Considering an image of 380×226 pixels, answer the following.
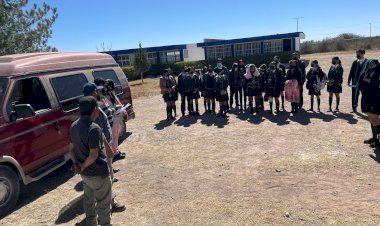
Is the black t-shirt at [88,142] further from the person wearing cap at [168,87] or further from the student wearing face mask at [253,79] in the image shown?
the student wearing face mask at [253,79]

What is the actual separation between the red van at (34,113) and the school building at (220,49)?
33.9 meters

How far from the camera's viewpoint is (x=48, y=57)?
7102 mm

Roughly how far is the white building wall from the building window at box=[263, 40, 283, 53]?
28.7ft

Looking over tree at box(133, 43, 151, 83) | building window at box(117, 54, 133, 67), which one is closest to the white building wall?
building window at box(117, 54, 133, 67)

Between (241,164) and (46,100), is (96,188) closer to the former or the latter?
(46,100)

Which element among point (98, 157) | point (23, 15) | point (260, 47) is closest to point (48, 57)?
point (98, 157)

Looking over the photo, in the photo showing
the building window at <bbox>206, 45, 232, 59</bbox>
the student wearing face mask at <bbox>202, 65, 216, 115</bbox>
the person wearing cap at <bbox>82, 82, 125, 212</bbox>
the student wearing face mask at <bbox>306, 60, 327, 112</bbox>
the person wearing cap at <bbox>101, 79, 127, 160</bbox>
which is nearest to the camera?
the person wearing cap at <bbox>82, 82, 125, 212</bbox>

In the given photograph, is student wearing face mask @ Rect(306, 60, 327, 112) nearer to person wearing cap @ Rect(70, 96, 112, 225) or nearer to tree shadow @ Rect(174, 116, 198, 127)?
tree shadow @ Rect(174, 116, 198, 127)

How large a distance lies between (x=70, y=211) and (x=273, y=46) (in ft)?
131

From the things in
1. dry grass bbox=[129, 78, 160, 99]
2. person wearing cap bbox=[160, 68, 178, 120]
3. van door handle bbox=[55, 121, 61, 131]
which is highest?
person wearing cap bbox=[160, 68, 178, 120]

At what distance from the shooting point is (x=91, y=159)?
3.87 m

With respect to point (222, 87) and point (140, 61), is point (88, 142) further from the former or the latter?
point (140, 61)

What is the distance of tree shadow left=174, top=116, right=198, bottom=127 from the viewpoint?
11.4 metres

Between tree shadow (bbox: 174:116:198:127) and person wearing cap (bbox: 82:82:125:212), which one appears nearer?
person wearing cap (bbox: 82:82:125:212)
